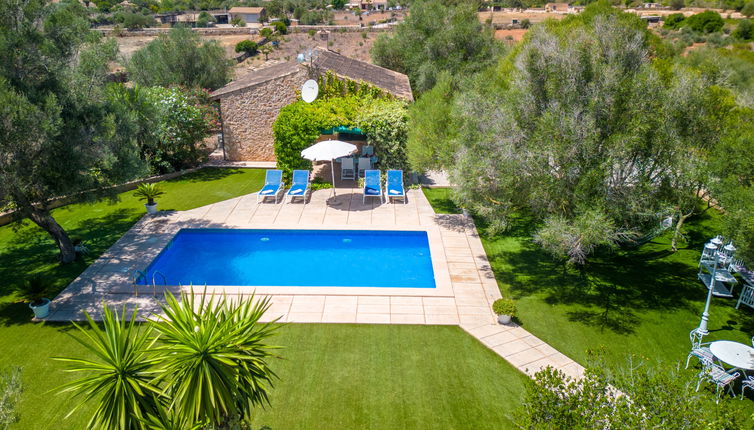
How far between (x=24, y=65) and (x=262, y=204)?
30.9 ft

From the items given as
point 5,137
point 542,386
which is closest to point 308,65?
point 5,137

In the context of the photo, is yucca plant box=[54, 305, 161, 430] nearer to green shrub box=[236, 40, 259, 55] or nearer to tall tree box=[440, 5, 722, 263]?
tall tree box=[440, 5, 722, 263]

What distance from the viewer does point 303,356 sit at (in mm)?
11578

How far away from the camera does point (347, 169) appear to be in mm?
22984

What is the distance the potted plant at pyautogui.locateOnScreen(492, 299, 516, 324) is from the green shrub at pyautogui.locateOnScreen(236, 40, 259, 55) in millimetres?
69821

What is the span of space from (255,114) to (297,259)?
1048 centimetres

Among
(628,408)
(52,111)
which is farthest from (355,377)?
(52,111)

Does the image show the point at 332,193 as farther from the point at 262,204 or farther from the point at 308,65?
the point at 308,65

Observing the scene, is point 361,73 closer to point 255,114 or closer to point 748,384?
point 255,114

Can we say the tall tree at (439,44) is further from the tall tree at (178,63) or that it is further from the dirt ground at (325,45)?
the dirt ground at (325,45)

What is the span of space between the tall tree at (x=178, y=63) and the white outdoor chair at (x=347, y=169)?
1335 cm

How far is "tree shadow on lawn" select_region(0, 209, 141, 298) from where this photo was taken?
14969 mm

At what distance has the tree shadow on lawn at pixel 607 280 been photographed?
13695mm

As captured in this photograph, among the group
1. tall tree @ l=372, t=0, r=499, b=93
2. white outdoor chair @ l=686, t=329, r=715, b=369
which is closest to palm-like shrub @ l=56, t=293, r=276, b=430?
white outdoor chair @ l=686, t=329, r=715, b=369
